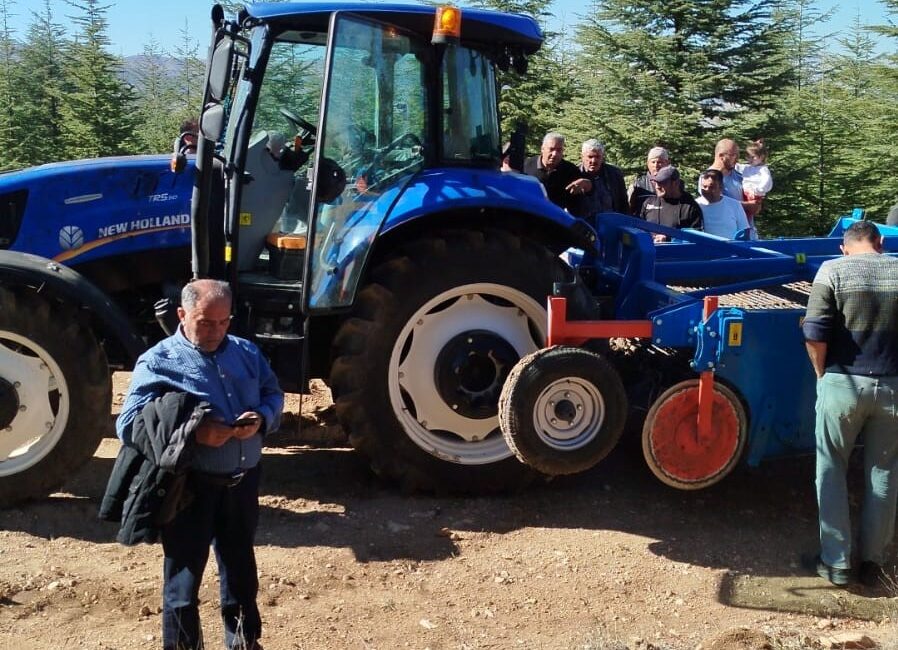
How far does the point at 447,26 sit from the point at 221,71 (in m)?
1.06

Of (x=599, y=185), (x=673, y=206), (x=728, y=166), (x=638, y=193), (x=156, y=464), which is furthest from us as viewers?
(x=728, y=166)

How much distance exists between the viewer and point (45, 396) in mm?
4566

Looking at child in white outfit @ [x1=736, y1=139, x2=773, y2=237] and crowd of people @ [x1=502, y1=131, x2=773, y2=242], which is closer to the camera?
crowd of people @ [x1=502, y1=131, x2=773, y2=242]

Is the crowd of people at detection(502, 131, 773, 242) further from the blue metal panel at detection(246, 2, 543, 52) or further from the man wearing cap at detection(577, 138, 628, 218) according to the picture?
the blue metal panel at detection(246, 2, 543, 52)

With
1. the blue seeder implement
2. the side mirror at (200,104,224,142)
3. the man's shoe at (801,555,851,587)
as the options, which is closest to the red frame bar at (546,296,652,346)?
the blue seeder implement

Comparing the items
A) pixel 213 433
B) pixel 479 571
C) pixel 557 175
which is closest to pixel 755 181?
pixel 557 175

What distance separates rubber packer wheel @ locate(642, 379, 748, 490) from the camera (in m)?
4.43

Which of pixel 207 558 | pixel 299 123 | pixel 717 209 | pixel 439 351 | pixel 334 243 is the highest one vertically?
pixel 299 123

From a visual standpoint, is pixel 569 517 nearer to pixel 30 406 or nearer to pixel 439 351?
pixel 439 351

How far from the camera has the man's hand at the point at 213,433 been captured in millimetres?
2902

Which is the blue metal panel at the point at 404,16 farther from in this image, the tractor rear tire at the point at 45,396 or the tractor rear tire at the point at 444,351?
the tractor rear tire at the point at 45,396

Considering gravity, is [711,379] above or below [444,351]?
below

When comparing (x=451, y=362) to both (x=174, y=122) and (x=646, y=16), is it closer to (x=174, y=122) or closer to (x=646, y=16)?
(x=646, y=16)

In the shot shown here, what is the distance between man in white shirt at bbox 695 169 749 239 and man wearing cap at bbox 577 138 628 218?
575 mm
